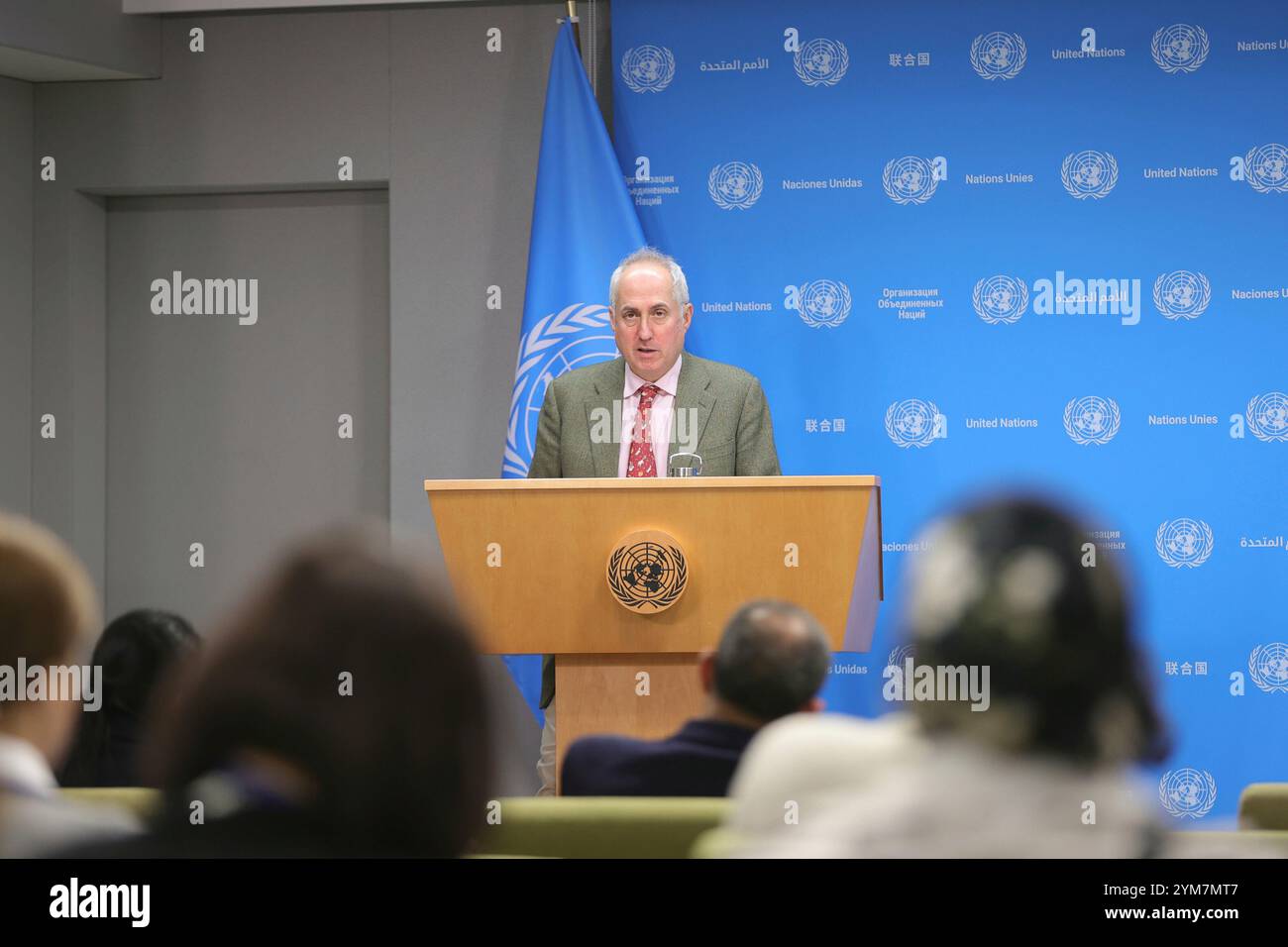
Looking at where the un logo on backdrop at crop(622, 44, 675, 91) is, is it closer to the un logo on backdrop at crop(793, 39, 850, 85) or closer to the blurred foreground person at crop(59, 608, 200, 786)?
the un logo on backdrop at crop(793, 39, 850, 85)

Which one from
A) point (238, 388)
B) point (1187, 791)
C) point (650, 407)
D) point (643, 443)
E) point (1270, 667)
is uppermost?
point (238, 388)

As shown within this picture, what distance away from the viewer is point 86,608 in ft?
4.33

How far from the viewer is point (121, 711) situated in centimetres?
236

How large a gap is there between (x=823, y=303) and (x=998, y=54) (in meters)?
1.15

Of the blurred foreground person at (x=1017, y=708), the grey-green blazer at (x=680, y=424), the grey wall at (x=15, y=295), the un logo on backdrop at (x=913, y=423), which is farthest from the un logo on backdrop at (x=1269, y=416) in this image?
the grey wall at (x=15, y=295)

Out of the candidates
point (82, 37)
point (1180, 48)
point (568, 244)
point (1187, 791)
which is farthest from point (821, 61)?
point (1187, 791)

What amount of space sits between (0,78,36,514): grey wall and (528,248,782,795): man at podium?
2828 mm

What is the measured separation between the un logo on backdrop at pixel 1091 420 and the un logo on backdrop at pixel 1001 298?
402mm

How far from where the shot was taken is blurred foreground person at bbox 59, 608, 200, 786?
2.34 m

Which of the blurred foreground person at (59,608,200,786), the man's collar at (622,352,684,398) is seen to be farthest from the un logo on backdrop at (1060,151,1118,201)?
the blurred foreground person at (59,608,200,786)

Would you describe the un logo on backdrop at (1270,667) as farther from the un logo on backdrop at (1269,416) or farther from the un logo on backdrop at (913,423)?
the un logo on backdrop at (913,423)

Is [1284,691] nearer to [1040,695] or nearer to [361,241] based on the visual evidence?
[361,241]

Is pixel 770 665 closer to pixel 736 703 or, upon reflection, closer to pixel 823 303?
pixel 736 703

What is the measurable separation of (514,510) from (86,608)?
1.57m
